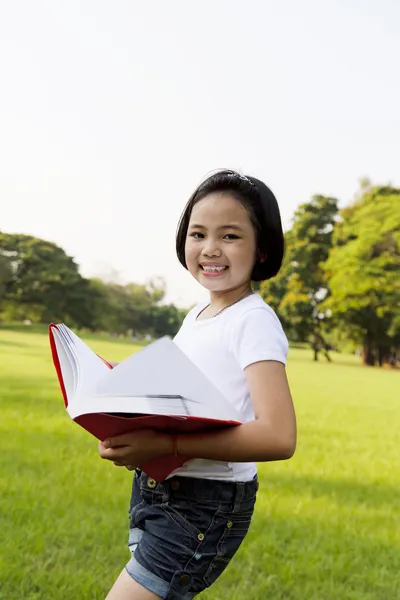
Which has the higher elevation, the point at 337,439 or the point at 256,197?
the point at 256,197

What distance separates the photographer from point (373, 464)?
20.8 ft

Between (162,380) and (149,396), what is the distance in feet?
0.14

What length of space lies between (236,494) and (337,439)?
6110 millimetres

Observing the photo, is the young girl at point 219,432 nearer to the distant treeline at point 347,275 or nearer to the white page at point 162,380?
the white page at point 162,380

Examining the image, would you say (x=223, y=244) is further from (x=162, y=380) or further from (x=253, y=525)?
(x=253, y=525)

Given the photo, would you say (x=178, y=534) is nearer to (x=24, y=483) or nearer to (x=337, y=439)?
(x=24, y=483)

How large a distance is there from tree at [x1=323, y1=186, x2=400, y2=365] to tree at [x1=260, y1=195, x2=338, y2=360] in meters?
0.96

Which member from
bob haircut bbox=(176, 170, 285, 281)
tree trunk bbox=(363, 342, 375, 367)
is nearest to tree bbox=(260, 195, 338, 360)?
tree trunk bbox=(363, 342, 375, 367)

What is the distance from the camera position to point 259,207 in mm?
1725

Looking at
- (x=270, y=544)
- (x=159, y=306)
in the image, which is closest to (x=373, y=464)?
(x=270, y=544)

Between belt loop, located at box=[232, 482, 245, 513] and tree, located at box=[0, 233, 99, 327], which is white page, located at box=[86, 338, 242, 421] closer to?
belt loop, located at box=[232, 482, 245, 513]

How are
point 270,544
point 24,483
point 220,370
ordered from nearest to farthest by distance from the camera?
point 220,370 < point 270,544 < point 24,483

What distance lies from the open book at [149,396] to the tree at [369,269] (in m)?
31.2

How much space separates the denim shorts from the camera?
5.33 feet
